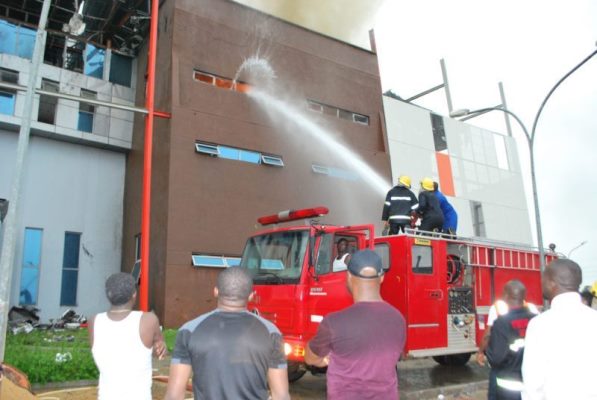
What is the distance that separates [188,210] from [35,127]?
19.7 ft

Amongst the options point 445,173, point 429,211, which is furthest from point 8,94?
point 445,173

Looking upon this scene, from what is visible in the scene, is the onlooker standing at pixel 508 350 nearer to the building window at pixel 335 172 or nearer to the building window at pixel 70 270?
the building window at pixel 335 172

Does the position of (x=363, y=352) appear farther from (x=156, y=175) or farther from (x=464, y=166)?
(x=464, y=166)

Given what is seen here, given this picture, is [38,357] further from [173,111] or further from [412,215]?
[173,111]

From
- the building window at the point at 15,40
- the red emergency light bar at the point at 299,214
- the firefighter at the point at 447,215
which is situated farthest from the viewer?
the building window at the point at 15,40

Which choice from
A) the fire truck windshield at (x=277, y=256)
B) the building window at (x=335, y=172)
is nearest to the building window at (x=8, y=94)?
the building window at (x=335, y=172)

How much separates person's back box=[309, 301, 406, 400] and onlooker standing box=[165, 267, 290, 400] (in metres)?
0.38

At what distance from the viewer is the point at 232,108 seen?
15734mm

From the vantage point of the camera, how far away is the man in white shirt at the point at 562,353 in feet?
8.53

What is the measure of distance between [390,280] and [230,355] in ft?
17.6

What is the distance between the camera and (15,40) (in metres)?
17.1

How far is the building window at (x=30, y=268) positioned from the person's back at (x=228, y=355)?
49.4 ft

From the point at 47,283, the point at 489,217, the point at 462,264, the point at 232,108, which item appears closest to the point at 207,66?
the point at 232,108

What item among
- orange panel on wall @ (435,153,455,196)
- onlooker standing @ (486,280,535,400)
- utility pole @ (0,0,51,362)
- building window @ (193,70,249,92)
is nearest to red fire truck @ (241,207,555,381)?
onlooker standing @ (486,280,535,400)
